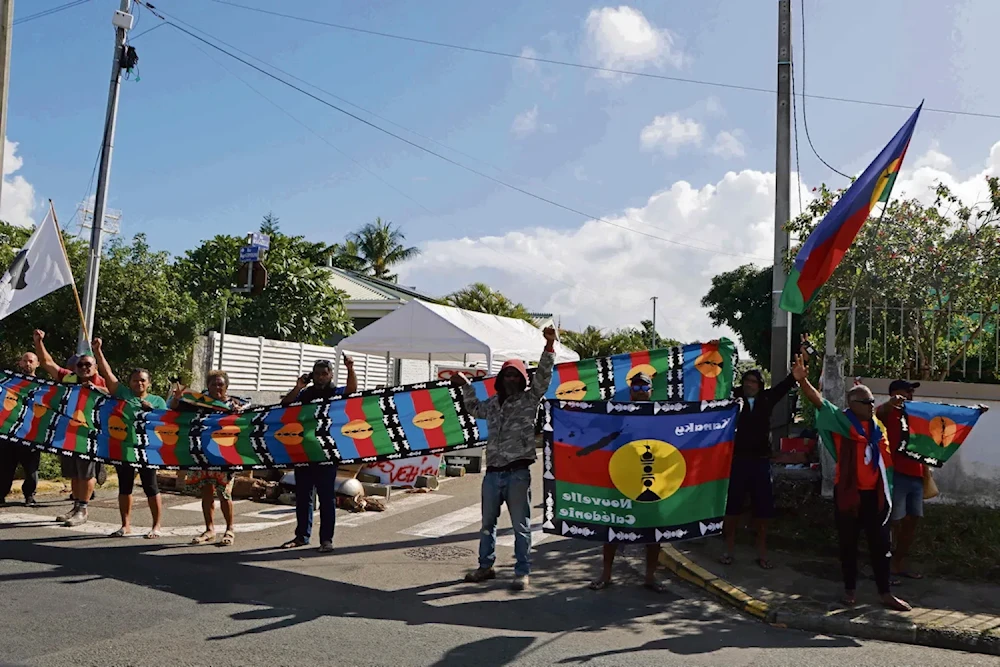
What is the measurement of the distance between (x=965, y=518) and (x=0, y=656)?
867 centimetres

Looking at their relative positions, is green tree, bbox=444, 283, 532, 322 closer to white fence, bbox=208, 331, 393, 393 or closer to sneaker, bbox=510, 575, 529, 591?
white fence, bbox=208, 331, 393, 393

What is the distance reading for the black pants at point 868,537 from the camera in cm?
679

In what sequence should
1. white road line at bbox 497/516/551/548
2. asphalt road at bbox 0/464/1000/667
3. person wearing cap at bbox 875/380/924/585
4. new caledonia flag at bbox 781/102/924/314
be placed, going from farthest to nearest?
white road line at bbox 497/516/551/548
new caledonia flag at bbox 781/102/924/314
person wearing cap at bbox 875/380/924/585
asphalt road at bbox 0/464/1000/667

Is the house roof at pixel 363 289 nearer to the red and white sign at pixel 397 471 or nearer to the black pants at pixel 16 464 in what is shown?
the red and white sign at pixel 397 471

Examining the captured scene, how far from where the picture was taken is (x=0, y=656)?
496 centimetres

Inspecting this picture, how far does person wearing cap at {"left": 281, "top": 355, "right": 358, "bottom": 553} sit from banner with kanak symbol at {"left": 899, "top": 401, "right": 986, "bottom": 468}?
5313mm

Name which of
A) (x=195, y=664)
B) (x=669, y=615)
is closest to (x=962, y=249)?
(x=669, y=615)

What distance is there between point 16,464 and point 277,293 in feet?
59.5

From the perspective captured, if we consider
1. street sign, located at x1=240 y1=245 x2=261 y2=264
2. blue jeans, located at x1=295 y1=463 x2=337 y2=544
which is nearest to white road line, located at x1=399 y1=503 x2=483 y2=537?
blue jeans, located at x1=295 y1=463 x2=337 y2=544

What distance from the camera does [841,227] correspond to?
8.64m

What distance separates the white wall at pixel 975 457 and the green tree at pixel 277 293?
2132 cm

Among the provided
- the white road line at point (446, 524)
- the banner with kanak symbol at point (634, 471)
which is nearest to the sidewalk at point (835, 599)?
the banner with kanak symbol at point (634, 471)

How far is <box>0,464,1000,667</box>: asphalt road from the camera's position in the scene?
5.30 metres

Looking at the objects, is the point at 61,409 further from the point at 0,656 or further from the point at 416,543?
the point at 0,656
